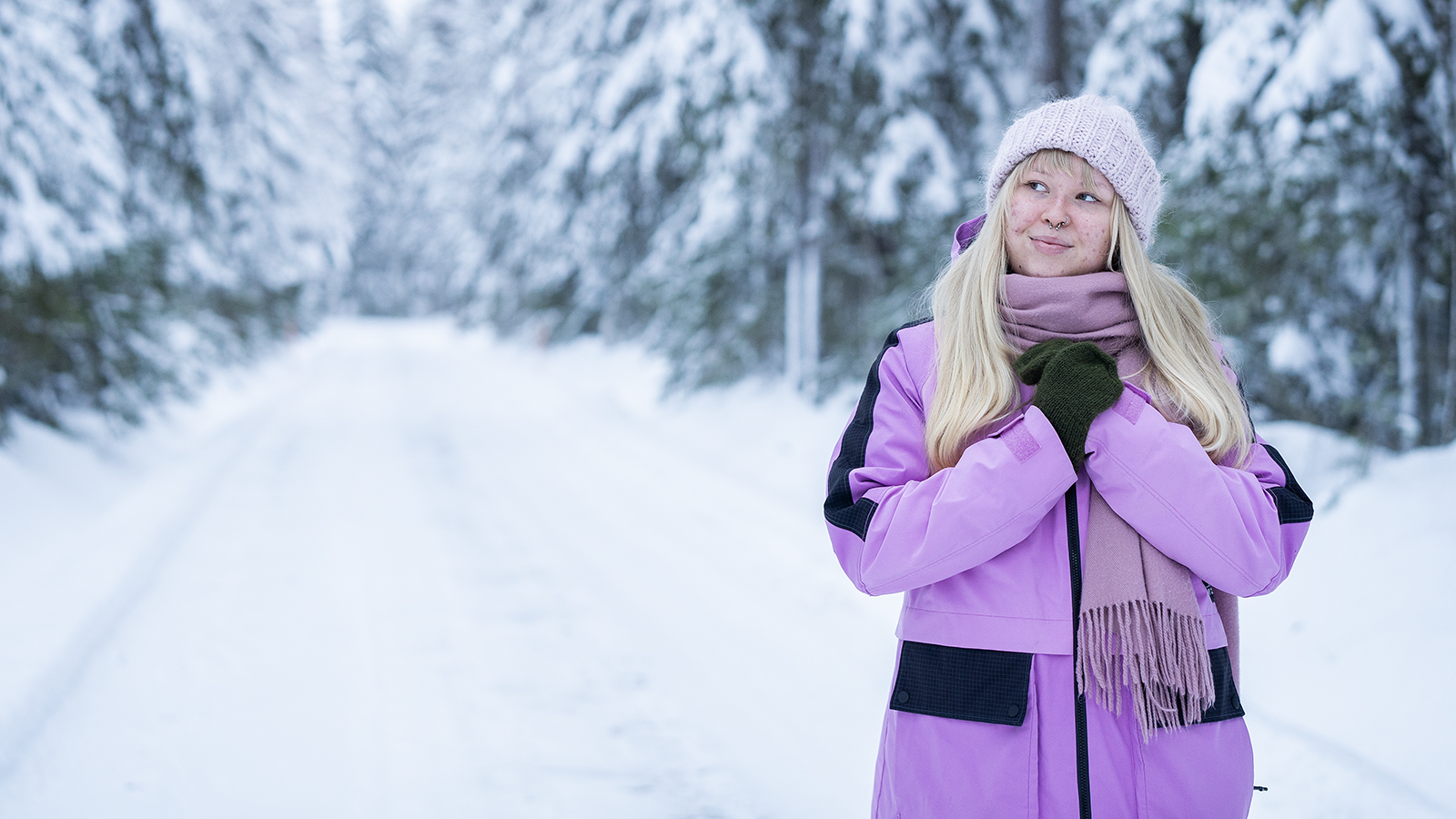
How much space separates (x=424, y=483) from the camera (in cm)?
854

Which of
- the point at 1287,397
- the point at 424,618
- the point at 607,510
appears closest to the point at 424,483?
the point at 607,510

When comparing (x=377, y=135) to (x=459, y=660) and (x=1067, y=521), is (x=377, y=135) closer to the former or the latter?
(x=459, y=660)

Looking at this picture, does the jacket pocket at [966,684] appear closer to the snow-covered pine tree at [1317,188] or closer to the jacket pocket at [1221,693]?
the jacket pocket at [1221,693]

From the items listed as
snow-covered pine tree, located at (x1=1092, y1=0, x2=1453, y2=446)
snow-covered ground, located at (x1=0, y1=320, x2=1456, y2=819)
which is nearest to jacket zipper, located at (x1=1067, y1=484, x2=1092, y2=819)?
snow-covered ground, located at (x1=0, y1=320, x2=1456, y2=819)

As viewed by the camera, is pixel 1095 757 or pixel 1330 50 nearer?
pixel 1095 757

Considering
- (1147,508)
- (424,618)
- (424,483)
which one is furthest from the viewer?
(424,483)

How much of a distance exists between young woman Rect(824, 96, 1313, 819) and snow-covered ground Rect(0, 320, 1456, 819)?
1889mm

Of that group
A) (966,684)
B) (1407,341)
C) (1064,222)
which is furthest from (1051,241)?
(1407,341)

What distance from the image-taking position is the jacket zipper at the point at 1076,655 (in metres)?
1.54

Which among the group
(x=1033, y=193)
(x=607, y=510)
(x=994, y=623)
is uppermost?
(x=1033, y=193)

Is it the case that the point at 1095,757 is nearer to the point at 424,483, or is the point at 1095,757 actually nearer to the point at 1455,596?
the point at 1455,596

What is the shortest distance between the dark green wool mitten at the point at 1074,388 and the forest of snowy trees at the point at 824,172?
68 cm

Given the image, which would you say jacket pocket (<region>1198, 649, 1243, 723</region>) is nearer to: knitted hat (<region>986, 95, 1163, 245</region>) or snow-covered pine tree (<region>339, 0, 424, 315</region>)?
knitted hat (<region>986, 95, 1163, 245</region>)

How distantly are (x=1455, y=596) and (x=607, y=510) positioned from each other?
212 inches
